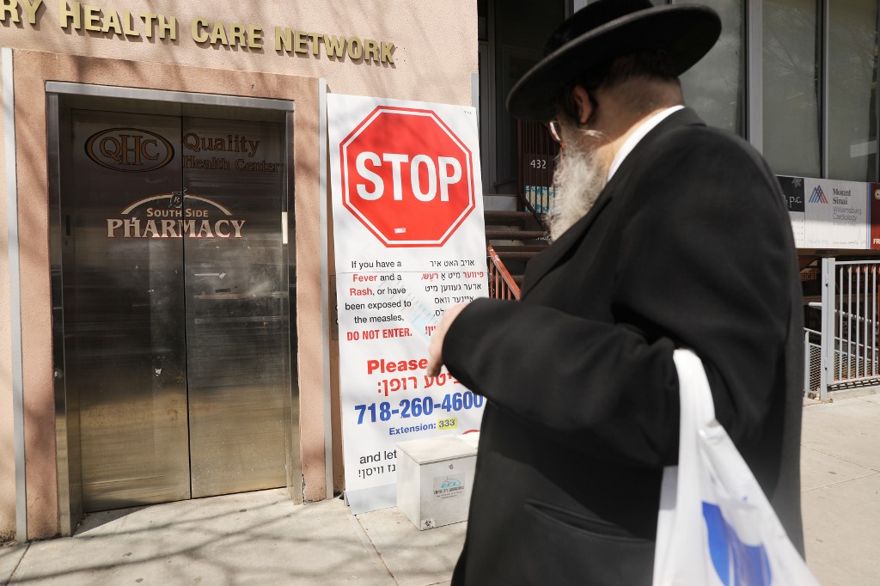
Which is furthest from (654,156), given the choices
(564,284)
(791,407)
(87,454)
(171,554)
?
(87,454)

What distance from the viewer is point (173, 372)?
13.5ft

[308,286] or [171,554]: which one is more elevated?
[308,286]

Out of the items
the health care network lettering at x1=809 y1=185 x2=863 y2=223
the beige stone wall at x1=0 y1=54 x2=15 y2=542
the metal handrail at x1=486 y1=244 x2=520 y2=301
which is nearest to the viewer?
the beige stone wall at x1=0 y1=54 x2=15 y2=542

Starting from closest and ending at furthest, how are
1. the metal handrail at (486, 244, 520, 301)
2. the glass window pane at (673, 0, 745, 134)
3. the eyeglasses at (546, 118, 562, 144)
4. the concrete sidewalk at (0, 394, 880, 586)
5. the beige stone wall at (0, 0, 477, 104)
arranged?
the eyeglasses at (546, 118, 562, 144), the concrete sidewalk at (0, 394, 880, 586), the beige stone wall at (0, 0, 477, 104), the metal handrail at (486, 244, 520, 301), the glass window pane at (673, 0, 745, 134)

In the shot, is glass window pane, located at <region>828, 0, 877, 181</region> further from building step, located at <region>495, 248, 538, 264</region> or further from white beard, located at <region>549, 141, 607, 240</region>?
white beard, located at <region>549, 141, 607, 240</region>

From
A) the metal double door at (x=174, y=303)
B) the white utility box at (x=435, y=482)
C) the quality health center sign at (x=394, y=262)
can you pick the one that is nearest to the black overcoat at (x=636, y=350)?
the white utility box at (x=435, y=482)

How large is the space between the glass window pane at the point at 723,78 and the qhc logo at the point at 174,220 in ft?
22.0

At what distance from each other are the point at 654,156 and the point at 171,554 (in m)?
3.53

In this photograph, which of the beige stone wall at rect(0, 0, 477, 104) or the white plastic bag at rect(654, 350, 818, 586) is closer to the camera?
the white plastic bag at rect(654, 350, 818, 586)

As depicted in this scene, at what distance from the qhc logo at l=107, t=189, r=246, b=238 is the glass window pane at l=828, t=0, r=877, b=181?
29.8 feet

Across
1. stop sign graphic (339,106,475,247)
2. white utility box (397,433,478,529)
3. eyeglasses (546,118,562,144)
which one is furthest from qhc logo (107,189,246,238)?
eyeglasses (546,118,562,144)

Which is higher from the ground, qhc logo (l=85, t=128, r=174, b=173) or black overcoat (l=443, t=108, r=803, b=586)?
qhc logo (l=85, t=128, r=174, b=173)

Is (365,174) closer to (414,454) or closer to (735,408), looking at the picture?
(414,454)

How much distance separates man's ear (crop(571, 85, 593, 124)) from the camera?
1.21m
